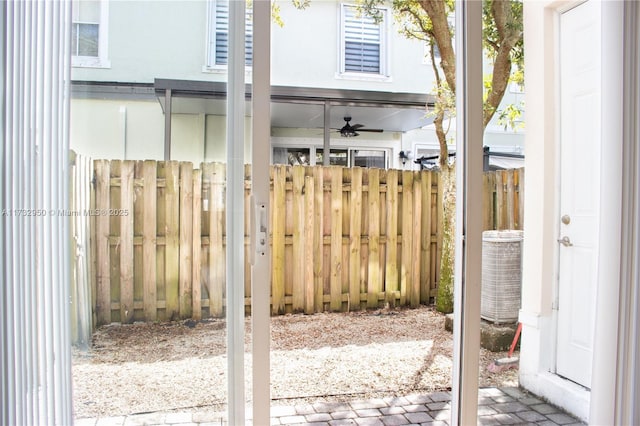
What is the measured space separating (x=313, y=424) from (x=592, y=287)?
150 cm

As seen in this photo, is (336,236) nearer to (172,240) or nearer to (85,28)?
(172,240)

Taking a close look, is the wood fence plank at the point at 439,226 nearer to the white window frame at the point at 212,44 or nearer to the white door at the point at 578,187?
the white door at the point at 578,187

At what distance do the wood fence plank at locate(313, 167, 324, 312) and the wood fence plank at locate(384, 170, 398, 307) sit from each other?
2.12ft

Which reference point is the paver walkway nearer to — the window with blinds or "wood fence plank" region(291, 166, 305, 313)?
"wood fence plank" region(291, 166, 305, 313)

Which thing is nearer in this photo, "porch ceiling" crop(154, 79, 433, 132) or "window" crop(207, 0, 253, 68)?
"window" crop(207, 0, 253, 68)

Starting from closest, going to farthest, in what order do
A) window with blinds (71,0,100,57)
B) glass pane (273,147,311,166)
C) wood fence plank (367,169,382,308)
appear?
window with blinds (71,0,100,57) < wood fence plank (367,169,382,308) < glass pane (273,147,311,166)

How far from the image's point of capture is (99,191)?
1.31 m

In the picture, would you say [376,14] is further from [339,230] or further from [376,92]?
[339,230]

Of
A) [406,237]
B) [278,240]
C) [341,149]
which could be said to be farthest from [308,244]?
[341,149]

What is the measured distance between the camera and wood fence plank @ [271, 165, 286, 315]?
12.4 feet

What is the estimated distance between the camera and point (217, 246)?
1.40 meters

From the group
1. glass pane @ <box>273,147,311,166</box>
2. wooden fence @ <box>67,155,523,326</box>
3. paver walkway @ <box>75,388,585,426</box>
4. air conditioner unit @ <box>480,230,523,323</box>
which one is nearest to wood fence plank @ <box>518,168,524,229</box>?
wooden fence @ <box>67,155,523,326</box>

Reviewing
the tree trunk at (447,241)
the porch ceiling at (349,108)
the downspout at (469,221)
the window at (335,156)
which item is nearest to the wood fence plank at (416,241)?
the tree trunk at (447,241)

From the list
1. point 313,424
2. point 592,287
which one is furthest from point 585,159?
point 313,424
